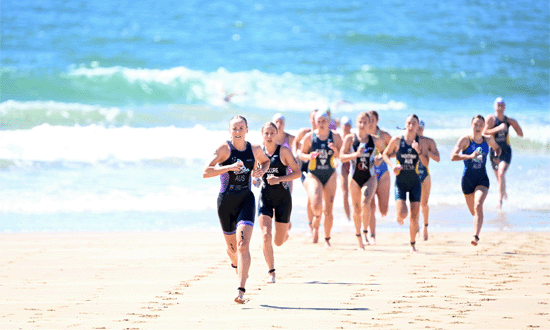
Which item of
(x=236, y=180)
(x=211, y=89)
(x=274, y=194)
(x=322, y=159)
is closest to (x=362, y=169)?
(x=322, y=159)

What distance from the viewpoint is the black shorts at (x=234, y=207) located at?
670 cm

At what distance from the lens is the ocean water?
1423cm

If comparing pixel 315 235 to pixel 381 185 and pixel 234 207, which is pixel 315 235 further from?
pixel 234 207

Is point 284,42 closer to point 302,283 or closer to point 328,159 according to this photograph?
point 328,159

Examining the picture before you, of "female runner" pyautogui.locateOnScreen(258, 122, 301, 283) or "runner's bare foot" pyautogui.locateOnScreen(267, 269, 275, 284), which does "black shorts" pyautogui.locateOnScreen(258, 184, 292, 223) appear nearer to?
"female runner" pyautogui.locateOnScreen(258, 122, 301, 283)

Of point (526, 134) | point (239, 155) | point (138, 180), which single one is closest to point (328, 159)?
point (239, 155)

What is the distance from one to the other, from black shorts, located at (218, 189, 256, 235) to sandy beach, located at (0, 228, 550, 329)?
0.74 m

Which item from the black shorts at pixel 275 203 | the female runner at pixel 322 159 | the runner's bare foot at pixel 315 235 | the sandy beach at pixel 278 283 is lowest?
the sandy beach at pixel 278 283

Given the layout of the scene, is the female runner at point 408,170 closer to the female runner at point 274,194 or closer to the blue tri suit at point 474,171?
the blue tri suit at point 474,171

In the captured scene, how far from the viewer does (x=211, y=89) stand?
104 ft

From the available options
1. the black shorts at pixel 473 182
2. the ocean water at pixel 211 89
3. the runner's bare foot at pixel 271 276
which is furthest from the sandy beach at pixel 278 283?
the ocean water at pixel 211 89

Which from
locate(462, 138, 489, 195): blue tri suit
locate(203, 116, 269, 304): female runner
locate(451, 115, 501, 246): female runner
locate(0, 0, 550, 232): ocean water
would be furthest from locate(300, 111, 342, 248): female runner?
locate(203, 116, 269, 304): female runner

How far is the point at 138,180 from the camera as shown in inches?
645

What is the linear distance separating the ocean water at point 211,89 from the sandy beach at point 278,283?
175 cm
